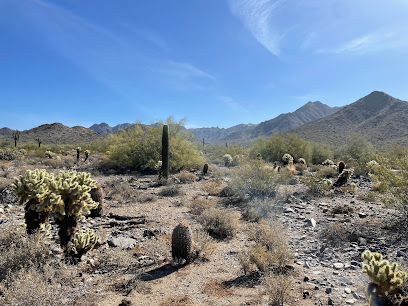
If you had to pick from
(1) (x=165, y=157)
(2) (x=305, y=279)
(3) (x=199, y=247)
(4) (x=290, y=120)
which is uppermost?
(4) (x=290, y=120)

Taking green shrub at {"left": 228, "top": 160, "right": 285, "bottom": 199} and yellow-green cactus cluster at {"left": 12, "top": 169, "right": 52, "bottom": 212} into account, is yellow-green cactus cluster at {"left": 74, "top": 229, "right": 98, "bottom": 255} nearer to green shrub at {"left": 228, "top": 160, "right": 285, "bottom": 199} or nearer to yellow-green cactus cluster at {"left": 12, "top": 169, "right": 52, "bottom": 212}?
yellow-green cactus cluster at {"left": 12, "top": 169, "right": 52, "bottom": 212}

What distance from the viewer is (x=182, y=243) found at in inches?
210

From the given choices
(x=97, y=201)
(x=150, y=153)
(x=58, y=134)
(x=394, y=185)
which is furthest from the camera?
(x=58, y=134)

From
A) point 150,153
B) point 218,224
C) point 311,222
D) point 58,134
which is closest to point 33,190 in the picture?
point 218,224

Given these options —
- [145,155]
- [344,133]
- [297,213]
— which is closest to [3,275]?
[297,213]

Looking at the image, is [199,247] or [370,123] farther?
[370,123]

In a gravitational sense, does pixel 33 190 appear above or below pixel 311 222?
above

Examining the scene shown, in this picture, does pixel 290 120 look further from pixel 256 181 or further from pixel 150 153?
pixel 256 181

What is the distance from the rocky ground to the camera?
13.7 feet

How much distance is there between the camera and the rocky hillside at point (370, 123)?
46516 millimetres

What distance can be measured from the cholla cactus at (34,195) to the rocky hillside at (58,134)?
6697cm

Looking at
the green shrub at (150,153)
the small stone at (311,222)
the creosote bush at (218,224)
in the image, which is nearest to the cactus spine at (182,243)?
the creosote bush at (218,224)

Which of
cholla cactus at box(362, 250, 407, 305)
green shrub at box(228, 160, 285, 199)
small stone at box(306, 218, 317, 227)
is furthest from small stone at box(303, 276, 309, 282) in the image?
green shrub at box(228, 160, 285, 199)

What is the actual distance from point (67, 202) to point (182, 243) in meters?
2.43
